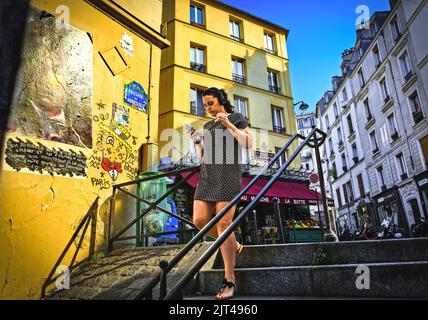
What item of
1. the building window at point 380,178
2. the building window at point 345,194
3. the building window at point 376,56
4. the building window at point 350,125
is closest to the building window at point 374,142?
the building window at point 380,178

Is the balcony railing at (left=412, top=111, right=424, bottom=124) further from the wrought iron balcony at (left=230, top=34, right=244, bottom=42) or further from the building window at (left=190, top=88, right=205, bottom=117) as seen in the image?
the building window at (left=190, top=88, right=205, bottom=117)

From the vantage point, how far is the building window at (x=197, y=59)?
599 inches

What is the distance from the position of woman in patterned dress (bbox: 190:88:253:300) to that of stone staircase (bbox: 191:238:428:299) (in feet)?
0.96

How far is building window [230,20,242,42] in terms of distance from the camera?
17.5 m

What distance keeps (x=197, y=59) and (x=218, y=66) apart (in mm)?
1173

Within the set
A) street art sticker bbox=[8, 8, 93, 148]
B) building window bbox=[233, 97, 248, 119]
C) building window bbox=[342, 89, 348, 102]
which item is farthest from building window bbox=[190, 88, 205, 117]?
building window bbox=[342, 89, 348, 102]

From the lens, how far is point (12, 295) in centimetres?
318

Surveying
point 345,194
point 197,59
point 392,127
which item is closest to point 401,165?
point 392,127

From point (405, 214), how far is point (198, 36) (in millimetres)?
Answer: 15478

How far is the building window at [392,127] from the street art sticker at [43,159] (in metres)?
19.6

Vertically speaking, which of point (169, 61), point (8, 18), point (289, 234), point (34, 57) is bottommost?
point (289, 234)

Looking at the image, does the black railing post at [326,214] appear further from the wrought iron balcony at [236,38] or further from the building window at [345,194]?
the building window at [345,194]

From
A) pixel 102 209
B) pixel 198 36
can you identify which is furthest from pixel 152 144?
pixel 198 36
